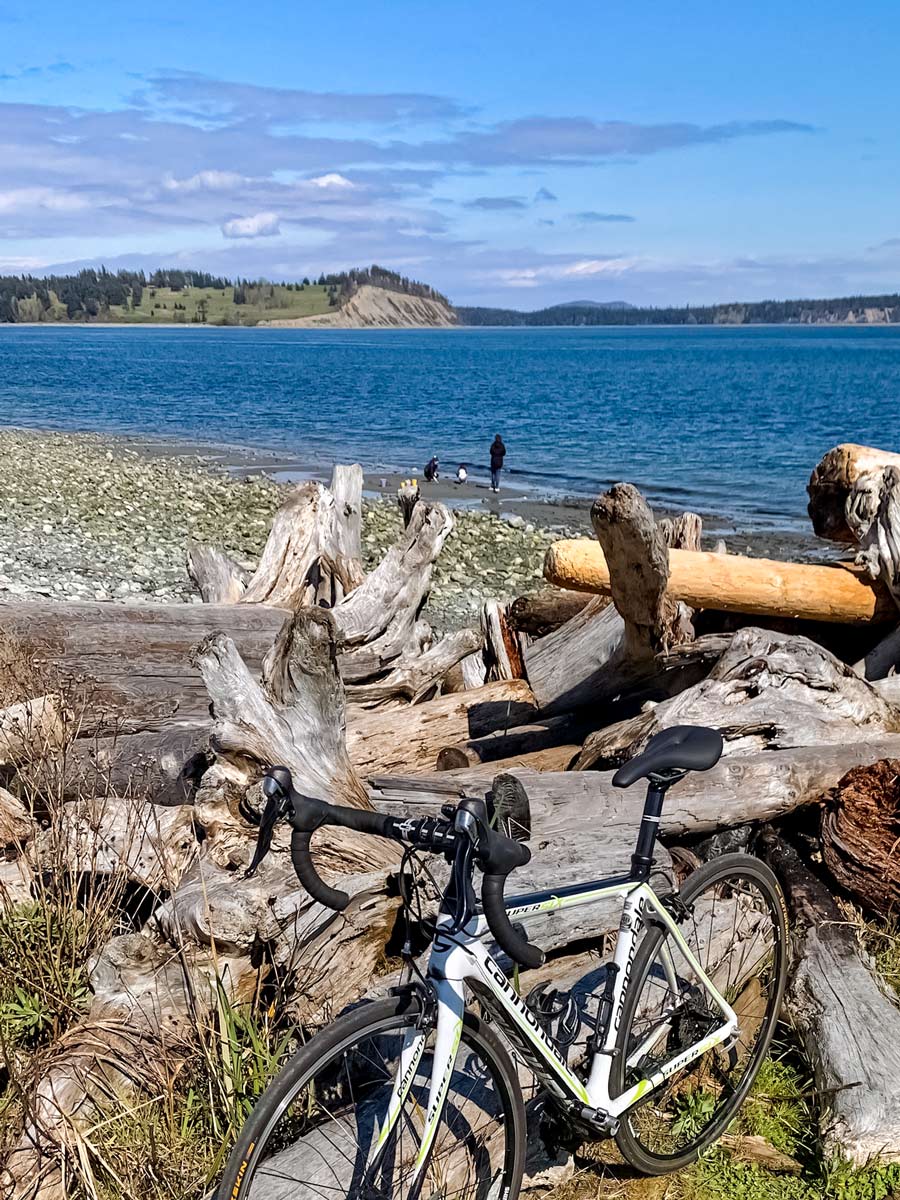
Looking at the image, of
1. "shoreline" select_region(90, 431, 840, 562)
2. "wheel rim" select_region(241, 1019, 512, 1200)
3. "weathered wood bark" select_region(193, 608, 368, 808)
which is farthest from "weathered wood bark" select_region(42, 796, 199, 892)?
"shoreline" select_region(90, 431, 840, 562)

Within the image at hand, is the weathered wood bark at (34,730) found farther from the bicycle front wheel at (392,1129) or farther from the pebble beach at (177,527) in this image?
the pebble beach at (177,527)

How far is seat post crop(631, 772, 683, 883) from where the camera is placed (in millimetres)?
3533

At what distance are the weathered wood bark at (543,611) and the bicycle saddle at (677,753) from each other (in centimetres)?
459

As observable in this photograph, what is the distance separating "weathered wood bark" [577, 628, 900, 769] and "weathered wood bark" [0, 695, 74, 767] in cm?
290

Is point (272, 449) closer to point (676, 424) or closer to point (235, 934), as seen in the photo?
point (676, 424)

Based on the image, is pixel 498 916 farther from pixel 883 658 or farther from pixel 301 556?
pixel 301 556

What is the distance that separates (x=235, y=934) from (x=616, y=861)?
177 centimetres

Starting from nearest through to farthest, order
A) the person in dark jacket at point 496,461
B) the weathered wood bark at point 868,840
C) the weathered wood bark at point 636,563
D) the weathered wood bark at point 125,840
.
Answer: the weathered wood bark at point 125,840, the weathered wood bark at point 868,840, the weathered wood bark at point 636,563, the person in dark jacket at point 496,461

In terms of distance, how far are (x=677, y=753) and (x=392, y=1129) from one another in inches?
55.5

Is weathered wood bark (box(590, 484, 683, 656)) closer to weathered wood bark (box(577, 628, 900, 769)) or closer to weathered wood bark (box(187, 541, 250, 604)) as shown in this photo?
weathered wood bark (box(577, 628, 900, 769))

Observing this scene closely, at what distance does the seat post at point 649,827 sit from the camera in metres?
3.53

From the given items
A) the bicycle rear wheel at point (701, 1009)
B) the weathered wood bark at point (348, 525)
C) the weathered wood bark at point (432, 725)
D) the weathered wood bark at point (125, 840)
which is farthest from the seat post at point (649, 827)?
the weathered wood bark at point (348, 525)

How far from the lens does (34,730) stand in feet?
19.1

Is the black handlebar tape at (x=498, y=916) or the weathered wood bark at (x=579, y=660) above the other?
the black handlebar tape at (x=498, y=916)
